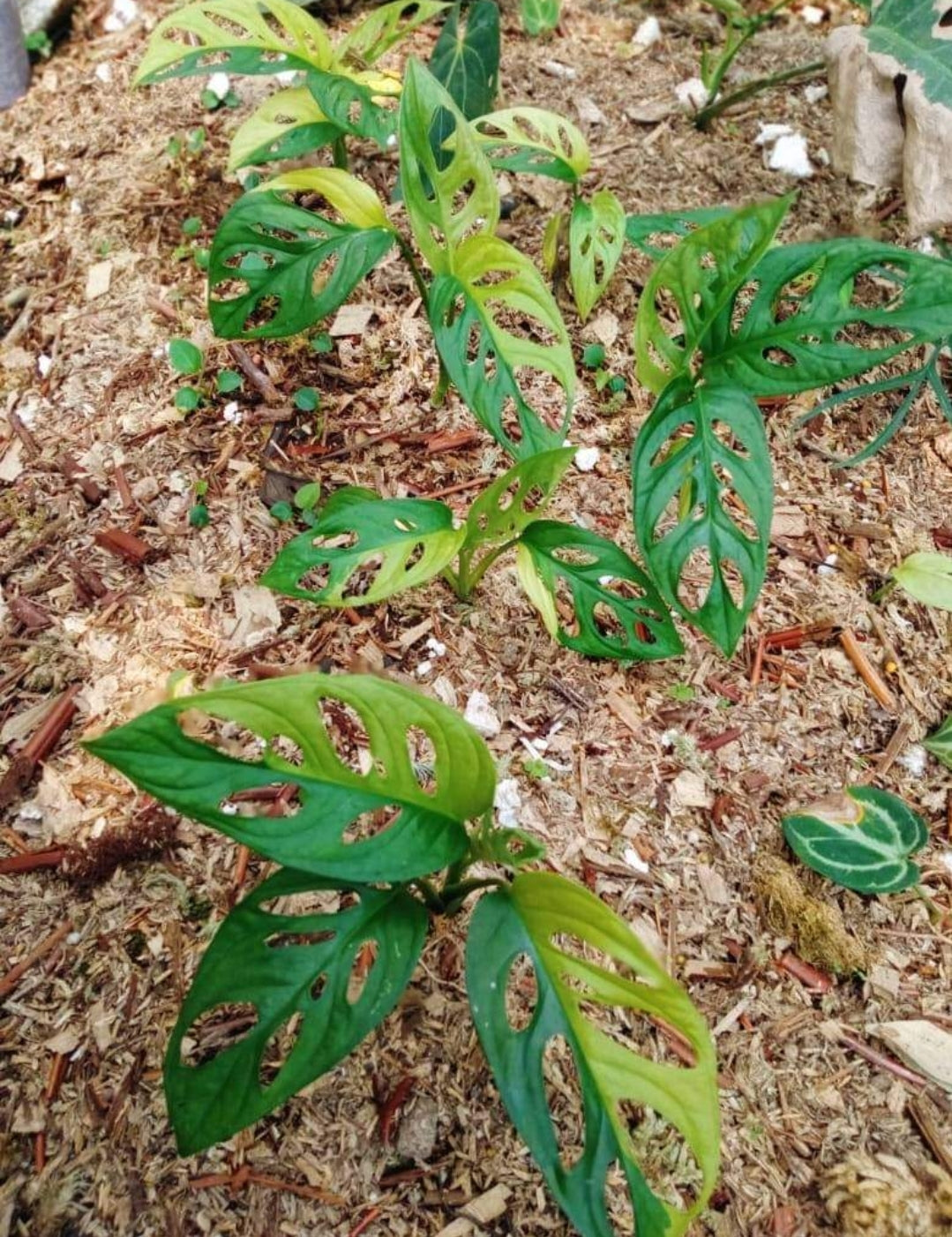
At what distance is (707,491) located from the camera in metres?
1.35

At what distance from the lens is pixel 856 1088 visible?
1.36 m

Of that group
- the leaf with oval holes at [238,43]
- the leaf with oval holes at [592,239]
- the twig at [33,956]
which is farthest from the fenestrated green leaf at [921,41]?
the twig at [33,956]

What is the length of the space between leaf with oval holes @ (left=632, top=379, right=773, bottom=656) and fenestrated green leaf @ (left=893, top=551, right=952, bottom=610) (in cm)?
53

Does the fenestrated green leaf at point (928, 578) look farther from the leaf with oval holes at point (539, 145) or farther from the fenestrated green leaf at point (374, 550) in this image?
the leaf with oval holes at point (539, 145)

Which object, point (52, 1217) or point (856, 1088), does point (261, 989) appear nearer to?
point (52, 1217)

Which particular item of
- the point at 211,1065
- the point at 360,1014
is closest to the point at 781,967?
the point at 360,1014

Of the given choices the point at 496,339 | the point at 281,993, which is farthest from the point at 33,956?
the point at 496,339

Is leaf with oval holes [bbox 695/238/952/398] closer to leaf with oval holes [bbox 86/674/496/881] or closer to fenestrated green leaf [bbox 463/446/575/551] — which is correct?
fenestrated green leaf [bbox 463/446/575/551]

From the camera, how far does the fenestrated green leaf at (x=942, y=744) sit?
1.62 m

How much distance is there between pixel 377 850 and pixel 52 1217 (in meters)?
0.70

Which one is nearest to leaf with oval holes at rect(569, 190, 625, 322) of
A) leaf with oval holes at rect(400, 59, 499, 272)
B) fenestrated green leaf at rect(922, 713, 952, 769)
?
leaf with oval holes at rect(400, 59, 499, 272)

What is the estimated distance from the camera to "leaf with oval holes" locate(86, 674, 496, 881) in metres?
1.00

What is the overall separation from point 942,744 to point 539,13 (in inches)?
75.5

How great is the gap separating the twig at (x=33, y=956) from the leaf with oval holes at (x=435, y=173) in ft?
3.83
